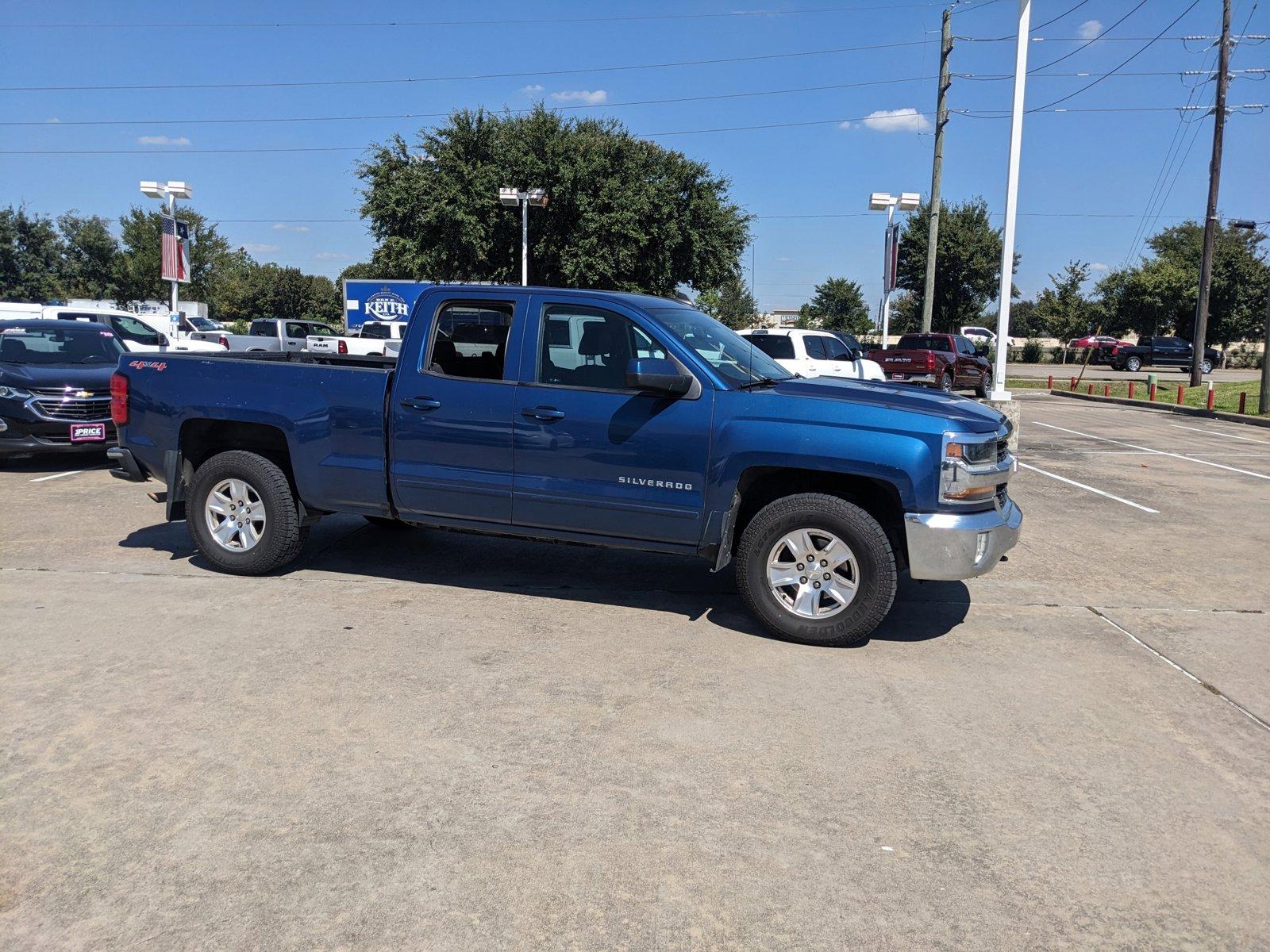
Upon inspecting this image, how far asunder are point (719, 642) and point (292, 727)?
94.2 inches

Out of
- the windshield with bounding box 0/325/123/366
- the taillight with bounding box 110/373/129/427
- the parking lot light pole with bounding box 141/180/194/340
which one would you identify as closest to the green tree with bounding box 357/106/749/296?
the parking lot light pole with bounding box 141/180/194/340

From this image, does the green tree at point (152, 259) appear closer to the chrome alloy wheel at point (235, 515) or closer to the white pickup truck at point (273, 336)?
the white pickup truck at point (273, 336)

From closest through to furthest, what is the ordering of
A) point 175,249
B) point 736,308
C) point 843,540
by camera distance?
point 843,540 < point 175,249 < point 736,308

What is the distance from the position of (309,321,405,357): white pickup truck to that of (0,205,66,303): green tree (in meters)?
45.6

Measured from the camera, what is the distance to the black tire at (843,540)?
A: 5504 millimetres

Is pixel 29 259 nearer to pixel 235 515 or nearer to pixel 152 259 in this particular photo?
pixel 152 259

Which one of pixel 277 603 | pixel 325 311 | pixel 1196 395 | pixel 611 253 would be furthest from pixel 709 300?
pixel 277 603

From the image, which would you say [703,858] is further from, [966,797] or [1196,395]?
[1196,395]

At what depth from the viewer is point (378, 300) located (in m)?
37.4

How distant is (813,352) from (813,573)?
1315cm

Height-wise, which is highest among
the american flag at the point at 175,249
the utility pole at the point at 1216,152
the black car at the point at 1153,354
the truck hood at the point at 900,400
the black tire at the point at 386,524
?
the utility pole at the point at 1216,152

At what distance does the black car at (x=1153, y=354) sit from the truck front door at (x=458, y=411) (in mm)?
50315

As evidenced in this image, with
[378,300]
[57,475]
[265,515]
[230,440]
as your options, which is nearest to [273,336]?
[378,300]

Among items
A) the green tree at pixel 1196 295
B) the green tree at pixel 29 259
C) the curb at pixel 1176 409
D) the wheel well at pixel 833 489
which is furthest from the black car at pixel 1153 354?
the green tree at pixel 29 259
